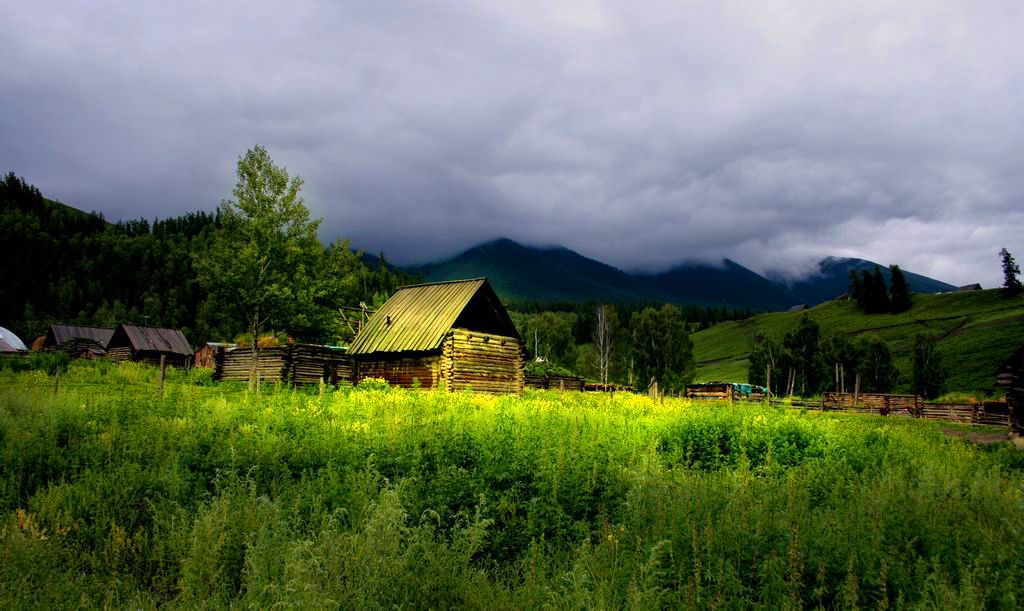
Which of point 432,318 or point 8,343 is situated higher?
point 432,318

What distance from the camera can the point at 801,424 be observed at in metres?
15.0

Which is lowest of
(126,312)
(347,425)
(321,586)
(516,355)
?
(321,586)

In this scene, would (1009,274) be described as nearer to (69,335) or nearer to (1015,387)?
(1015,387)

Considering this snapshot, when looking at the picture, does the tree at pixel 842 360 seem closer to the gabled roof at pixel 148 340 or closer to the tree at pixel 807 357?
the tree at pixel 807 357

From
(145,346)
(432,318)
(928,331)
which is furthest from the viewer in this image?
(928,331)

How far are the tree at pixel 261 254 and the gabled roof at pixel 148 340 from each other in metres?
32.2

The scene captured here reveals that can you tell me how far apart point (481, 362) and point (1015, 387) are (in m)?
24.8

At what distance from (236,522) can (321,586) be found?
250cm

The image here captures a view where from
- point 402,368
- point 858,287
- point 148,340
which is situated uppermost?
point 858,287

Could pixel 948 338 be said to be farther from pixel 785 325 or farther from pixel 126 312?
pixel 126 312

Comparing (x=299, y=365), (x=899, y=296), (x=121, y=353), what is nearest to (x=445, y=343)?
(x=299, y=365)

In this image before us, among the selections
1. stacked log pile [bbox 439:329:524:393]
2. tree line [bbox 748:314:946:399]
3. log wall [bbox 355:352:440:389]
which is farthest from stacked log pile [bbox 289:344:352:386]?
tree line [bbox 748:314:946:399]

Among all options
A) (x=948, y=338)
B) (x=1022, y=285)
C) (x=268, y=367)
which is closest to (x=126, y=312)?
(x=268, y=367)

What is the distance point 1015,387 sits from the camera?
24.0 m
